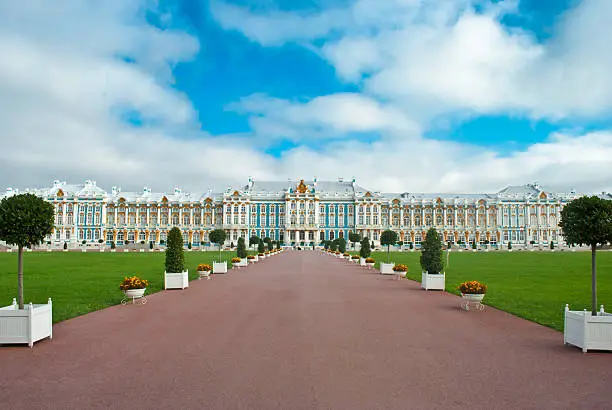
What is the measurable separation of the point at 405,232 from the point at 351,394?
3948 inches

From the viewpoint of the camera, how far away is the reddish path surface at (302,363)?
248 inches

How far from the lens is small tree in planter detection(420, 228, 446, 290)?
64.0ft

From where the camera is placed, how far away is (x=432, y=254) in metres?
20.0

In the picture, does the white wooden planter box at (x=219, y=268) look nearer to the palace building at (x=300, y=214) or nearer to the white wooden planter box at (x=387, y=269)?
the white wooden planter box at (x=387, y=269)

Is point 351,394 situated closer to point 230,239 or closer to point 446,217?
point 230,239

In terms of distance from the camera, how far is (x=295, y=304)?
15203 mm

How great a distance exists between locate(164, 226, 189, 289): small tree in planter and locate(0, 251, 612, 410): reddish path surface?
574 cm

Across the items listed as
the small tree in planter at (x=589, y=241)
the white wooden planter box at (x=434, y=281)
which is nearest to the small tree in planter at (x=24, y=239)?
the small tree in planter at (x=589, y=241)

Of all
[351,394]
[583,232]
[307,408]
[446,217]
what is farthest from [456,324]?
[446,217]

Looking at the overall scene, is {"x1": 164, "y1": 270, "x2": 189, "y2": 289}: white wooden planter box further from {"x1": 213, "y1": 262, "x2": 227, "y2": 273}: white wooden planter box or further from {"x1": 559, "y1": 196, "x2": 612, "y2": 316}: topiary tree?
{"x1": 559, "y1": 196, "x2": 612, "y2": 316}: topiary tree

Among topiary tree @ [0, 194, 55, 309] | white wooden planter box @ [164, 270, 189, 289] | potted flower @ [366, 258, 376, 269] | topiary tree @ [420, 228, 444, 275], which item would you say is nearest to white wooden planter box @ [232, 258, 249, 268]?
potted flower @ [366, 258, 376, 269]

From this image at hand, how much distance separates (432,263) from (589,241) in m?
10.6

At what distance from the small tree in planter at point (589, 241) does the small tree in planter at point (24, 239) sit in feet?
32.7

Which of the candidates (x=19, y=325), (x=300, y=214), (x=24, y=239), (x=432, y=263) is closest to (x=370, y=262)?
(x=432, y=263)
